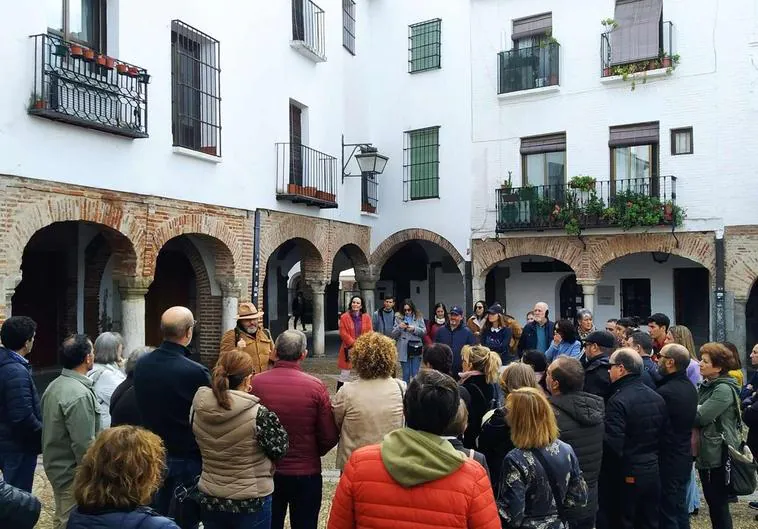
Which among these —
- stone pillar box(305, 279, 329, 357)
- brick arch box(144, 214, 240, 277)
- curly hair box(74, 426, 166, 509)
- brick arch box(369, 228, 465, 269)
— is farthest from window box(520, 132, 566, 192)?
curly hair box(74, 426, 166, 509)

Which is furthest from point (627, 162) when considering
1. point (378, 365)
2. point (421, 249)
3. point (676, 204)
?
point (378, 365)

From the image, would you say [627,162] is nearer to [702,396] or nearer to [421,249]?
[421,249]

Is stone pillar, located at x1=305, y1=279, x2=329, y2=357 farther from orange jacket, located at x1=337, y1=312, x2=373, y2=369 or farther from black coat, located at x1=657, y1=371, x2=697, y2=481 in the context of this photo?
black coat, located at x1=657, y1=371, x2=697, y2=481

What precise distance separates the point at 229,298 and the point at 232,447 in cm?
933

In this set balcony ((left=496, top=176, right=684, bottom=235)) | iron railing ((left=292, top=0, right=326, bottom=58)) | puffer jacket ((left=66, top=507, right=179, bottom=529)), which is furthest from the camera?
iron railing ((left=292, top=0, right=326, bottom=58))

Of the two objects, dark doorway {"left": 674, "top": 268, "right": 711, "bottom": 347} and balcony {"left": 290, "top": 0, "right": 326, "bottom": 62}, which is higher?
balcony {"left": 290, "top": 0, "right": 326, "bottom": 62}

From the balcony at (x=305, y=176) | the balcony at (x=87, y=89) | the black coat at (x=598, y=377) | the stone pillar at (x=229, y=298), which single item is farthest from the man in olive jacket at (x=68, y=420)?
the balcony at (x=305, y=176)

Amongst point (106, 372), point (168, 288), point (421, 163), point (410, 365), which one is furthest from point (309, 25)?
point (106, 372)

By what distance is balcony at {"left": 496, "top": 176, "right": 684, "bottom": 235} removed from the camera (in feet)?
45.5

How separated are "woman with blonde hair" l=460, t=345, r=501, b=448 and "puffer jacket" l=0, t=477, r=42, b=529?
2.61 metres

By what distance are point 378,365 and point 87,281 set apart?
1119 cm

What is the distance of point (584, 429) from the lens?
12.1ft

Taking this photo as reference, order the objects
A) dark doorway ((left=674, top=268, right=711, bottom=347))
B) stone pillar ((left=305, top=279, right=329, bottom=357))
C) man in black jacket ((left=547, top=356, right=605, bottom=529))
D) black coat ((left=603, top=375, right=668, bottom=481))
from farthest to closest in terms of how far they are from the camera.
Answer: dark doorway ((left=674, top=268, right=711, bottom=347))
stone pillar ((left=305, top=279, right=329, bottom=357))
black coat ((left=603, top=375, right=668, bottom=481))
man in black jacket ((left=547, top=356, right=605, bottom=529))

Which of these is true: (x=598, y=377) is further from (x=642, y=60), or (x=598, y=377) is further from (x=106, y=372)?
(x=642, y=60)
